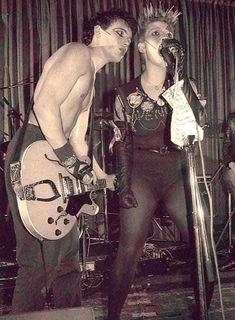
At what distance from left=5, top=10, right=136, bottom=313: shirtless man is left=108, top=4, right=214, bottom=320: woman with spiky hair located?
0.32 meters

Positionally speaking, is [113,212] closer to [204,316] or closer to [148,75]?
[148,75]

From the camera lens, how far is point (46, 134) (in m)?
2.69

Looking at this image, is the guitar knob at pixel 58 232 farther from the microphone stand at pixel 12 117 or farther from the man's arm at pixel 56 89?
the microphone stand at pixel 12 117

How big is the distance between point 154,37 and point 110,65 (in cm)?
464

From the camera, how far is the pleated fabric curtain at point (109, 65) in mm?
7309

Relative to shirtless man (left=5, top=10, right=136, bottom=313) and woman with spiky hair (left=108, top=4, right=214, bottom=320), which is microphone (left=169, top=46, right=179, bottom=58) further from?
shirtless man (left=5, top=10, right=136, bottom=313)

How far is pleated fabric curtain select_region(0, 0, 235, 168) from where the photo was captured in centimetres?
731

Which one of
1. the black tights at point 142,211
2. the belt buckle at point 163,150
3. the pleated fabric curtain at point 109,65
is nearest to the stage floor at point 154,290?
the black tights at point 142,211

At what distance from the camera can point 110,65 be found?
7.94 metres

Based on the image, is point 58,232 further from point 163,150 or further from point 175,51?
point 175,51

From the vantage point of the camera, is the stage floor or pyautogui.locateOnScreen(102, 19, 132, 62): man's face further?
the stage floor

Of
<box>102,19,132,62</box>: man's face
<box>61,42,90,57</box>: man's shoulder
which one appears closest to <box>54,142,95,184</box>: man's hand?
<box>61,42,90,57</box>: man's shoulder

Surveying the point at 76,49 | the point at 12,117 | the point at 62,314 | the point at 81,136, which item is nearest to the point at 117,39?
the point at 76,49

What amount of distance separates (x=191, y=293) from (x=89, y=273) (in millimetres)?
1198
